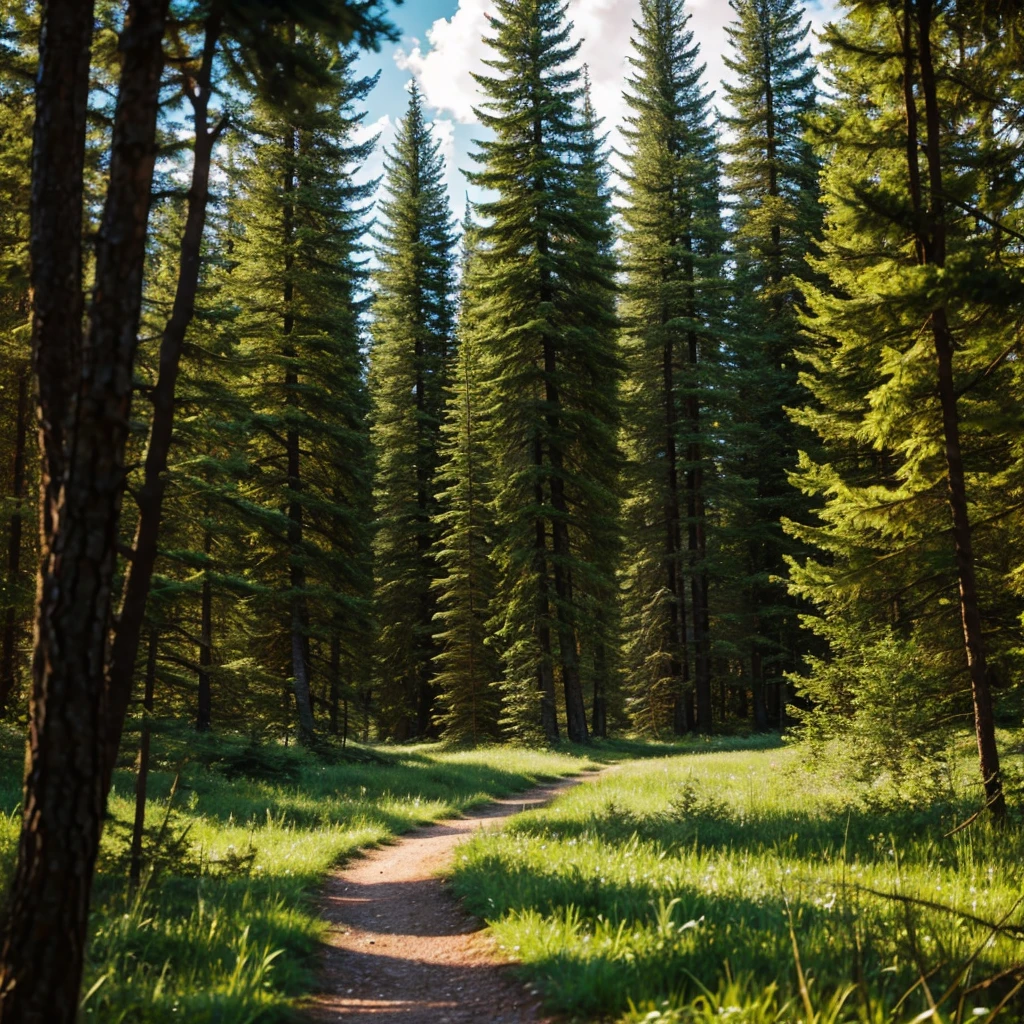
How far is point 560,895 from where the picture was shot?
5629mm

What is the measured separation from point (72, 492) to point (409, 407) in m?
30.6

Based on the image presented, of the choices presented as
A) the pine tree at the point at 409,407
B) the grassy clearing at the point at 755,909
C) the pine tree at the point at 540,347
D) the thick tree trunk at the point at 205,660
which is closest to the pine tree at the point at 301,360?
the thick tree trunk at the point at 205,660

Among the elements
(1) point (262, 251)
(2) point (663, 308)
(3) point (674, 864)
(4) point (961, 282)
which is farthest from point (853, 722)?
(2) point (663, 308)

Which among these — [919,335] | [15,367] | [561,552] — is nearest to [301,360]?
[15,367]

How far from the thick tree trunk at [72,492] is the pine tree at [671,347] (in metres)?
27.1

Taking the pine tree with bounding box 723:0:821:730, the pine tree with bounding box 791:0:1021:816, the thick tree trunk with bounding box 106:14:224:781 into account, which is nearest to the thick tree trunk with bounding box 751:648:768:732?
the pine tree with bounding box 723:0:821:730

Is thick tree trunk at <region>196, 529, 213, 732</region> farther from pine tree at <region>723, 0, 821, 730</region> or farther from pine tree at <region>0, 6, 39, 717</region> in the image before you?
pine tree at <region>723, 0, 821, 730</region>

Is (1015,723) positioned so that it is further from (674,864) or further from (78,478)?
(78,478)

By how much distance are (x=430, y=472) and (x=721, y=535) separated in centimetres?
1286

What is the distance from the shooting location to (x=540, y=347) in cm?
2588

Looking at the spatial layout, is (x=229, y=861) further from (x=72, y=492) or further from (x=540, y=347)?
(x=540, y=347)

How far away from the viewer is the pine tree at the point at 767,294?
30.0m

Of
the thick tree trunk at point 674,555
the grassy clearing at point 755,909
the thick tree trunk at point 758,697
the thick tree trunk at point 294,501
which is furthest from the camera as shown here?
the thick tree trunk at point 758,697

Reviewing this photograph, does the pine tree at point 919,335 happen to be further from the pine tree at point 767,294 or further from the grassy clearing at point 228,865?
the pine tree at point 767,294
